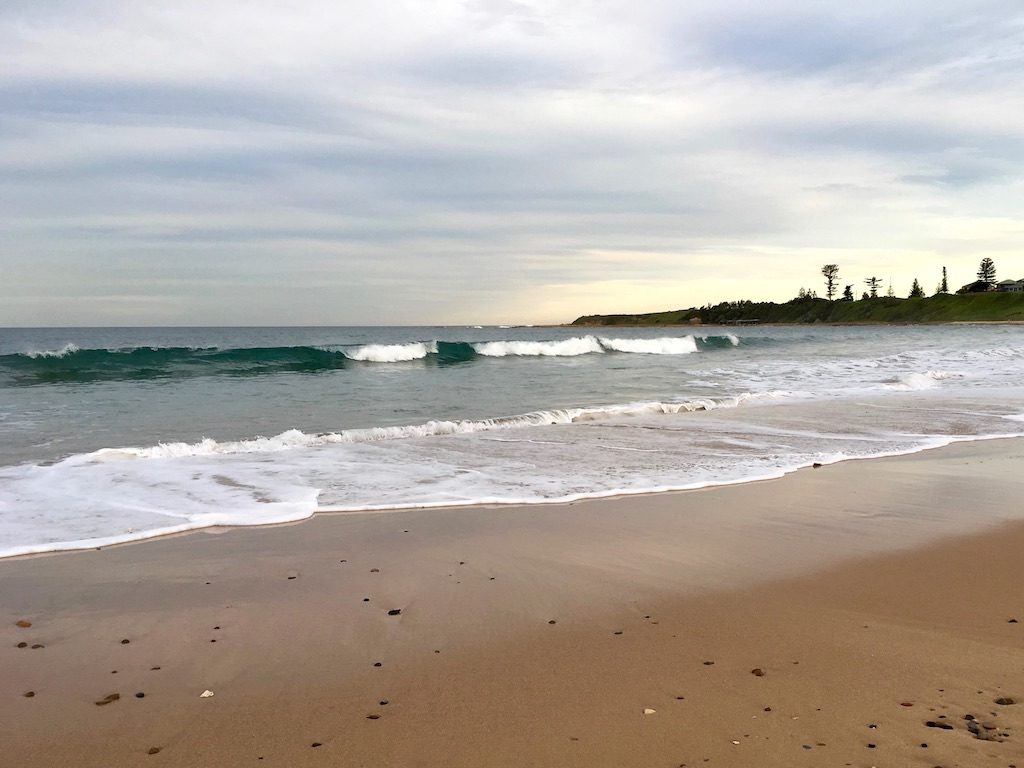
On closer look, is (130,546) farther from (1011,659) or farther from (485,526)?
(1011,659)

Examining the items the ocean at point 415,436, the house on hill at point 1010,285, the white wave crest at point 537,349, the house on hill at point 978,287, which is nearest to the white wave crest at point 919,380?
the ocean at point 415,436

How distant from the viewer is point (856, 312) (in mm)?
122438

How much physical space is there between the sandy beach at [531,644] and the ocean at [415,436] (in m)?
1.18

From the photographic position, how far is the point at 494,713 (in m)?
3.02

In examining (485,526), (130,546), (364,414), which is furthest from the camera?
(364,414)

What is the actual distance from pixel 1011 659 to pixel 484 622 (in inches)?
94.2

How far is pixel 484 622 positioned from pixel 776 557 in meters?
2.16

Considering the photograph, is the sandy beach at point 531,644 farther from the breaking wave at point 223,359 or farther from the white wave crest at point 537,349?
the white wave crest at point 537,349

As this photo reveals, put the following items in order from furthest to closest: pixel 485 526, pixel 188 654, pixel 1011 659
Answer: pixel 485 526 → pixel 188 654 → pixel 1011 659

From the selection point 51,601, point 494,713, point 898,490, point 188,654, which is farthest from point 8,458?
point 898,490

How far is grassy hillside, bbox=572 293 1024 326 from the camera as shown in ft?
343

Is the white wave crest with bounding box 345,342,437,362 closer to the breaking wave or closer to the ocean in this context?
the breaking wave

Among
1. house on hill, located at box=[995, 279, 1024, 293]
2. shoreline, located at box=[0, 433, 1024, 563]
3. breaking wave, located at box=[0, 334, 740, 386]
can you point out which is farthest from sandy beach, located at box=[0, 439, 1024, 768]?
house on hill, located at box=[995, 279, 1024, 293]

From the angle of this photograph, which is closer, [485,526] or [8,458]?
[485,526]
